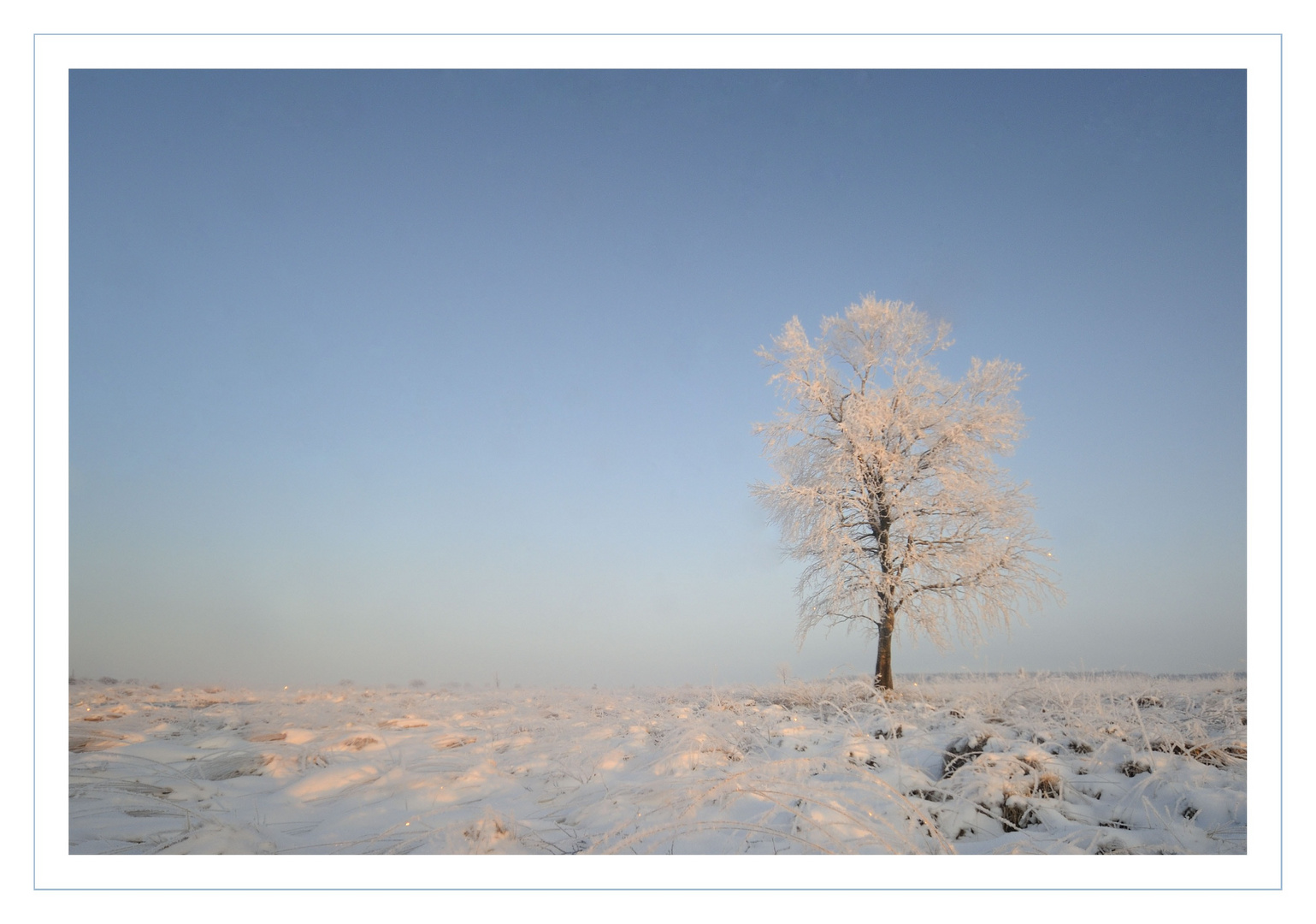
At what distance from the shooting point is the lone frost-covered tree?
9.73 metres

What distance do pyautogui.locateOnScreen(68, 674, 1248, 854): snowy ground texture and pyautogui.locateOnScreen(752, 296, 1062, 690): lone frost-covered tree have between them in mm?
4004

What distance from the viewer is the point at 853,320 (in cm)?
1068

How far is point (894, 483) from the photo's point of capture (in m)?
10.2
